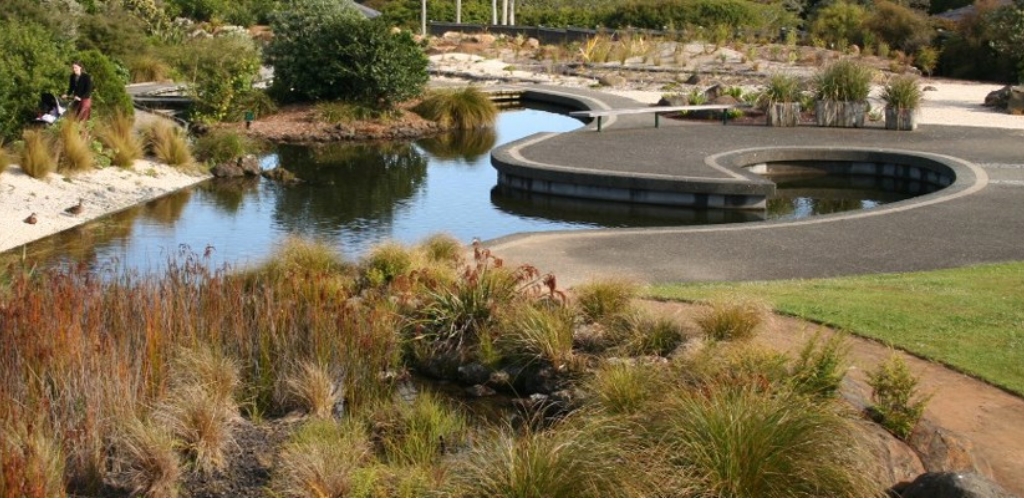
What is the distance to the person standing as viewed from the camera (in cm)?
2128

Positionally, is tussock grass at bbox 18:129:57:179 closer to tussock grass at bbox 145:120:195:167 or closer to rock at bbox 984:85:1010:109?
tussock grass at bbox 145:120:195:167

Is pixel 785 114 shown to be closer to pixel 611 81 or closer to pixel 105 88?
pixel 611 81

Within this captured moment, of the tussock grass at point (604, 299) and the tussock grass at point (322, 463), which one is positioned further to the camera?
the tussock grass at point (604, 299)

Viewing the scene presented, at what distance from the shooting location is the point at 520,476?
6.52 meters

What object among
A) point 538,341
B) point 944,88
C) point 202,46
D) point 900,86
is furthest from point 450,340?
point 944,88

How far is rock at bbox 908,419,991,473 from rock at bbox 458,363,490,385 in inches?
126

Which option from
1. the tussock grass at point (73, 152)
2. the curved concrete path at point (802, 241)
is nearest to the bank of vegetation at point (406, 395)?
the curved concrete path at point (802, 241)

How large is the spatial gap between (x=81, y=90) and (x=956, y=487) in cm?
1801

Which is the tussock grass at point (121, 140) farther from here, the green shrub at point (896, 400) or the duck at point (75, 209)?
the green shrub at point (896, 400)

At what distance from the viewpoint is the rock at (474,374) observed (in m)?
9.64

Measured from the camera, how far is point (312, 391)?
28.1 feet

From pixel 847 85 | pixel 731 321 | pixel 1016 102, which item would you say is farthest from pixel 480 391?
pixel 1016 102

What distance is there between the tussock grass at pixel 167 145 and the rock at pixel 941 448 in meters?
16.1

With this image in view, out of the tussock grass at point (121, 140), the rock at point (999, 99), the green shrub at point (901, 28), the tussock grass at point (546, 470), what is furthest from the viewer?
the green shrub at point (901, 28)
